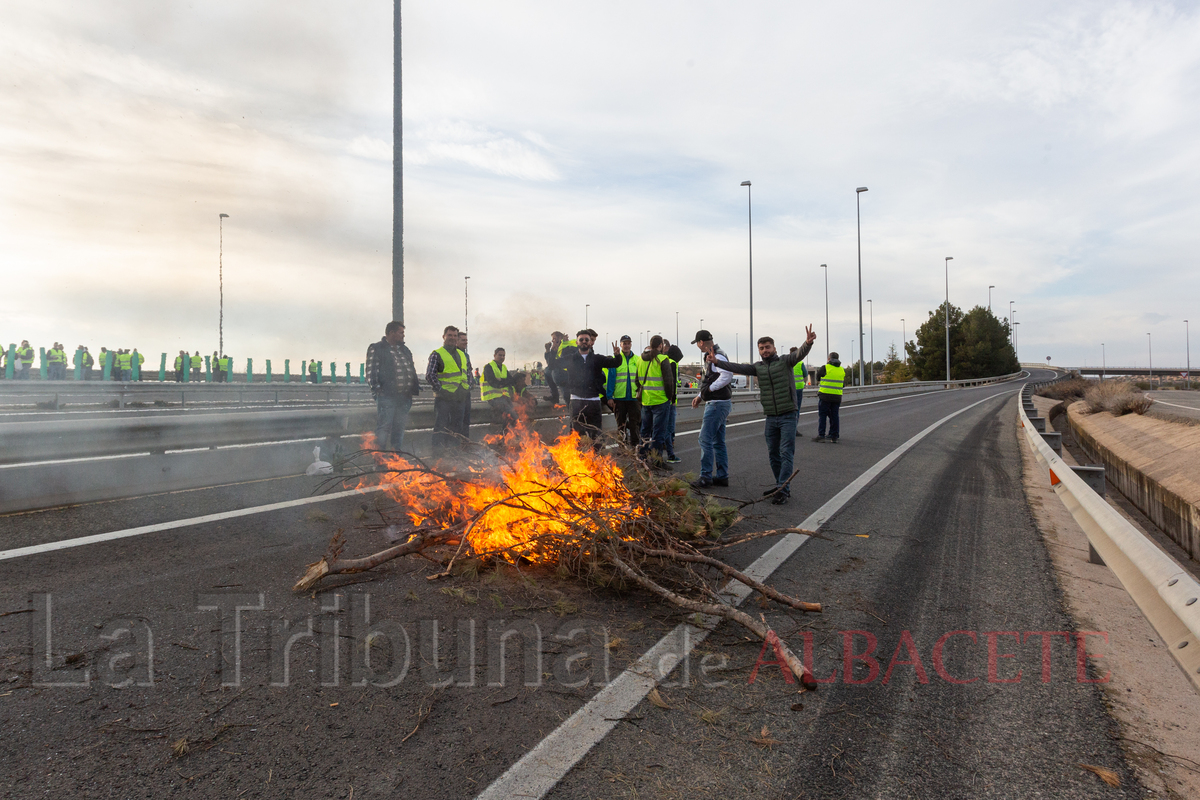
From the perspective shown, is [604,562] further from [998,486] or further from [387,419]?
[998,486]

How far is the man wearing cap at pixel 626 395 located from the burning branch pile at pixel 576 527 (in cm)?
391

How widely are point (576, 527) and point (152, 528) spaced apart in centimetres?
383

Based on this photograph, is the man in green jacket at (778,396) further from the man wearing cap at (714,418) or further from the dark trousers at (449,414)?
the dark trousers at (449,414)

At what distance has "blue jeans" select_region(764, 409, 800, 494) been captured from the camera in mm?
7646

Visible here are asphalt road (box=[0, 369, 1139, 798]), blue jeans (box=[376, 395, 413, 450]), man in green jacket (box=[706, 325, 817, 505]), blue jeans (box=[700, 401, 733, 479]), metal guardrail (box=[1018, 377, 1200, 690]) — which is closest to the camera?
metal guardrail (box=[1018, 377, 1200, 690])

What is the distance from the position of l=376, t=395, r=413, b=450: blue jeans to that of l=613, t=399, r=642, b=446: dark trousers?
3033 millimetres

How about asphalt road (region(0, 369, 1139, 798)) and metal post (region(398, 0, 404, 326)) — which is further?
metal post (region(398, 0, 404, 326))

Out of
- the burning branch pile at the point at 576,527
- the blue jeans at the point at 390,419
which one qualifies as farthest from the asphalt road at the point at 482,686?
the blue jeans at the point at 390,419

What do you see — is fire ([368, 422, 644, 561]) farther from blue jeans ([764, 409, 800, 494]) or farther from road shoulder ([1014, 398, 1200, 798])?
blue jeans ([764, 409, 800, 494])

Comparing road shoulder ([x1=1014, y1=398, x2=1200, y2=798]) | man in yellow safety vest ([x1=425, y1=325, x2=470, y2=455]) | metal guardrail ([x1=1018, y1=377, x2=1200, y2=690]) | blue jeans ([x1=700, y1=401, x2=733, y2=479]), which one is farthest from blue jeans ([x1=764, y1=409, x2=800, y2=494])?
man in yellow safety vest ([x1=425, y1=325, x2=470, y2=455])

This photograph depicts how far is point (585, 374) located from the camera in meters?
8.49

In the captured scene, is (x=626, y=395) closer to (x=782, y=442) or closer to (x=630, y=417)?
(x=630, y=417)

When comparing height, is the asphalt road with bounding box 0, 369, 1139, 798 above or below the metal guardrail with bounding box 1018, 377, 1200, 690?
below

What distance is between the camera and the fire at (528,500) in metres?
4.38
